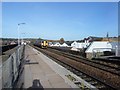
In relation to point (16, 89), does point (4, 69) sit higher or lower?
higher

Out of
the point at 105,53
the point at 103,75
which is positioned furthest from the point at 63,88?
the point at 105,53

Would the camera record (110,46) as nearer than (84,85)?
No

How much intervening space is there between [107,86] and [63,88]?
2669 mm

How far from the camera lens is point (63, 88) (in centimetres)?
1009

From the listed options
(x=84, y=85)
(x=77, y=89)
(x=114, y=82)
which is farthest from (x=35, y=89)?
(x=114, y=82)

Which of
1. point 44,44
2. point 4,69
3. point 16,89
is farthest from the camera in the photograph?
point 44,44

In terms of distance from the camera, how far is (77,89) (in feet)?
33.1

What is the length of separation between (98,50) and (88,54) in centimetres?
464

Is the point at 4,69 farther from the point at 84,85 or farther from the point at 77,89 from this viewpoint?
the point at 84,85

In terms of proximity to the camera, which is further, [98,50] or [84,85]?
[98,50]

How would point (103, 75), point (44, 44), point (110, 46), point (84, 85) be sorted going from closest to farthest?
point (84, 85)
point (103, 75)
point (110, 46)
point (44, 44)

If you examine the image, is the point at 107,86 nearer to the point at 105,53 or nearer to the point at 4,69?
the point at 4,69

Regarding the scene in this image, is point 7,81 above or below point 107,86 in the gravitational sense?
above

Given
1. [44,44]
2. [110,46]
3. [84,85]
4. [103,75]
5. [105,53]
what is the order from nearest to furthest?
[84,85] < [103,75] < [105,53] < [110,46] < [44,44]
